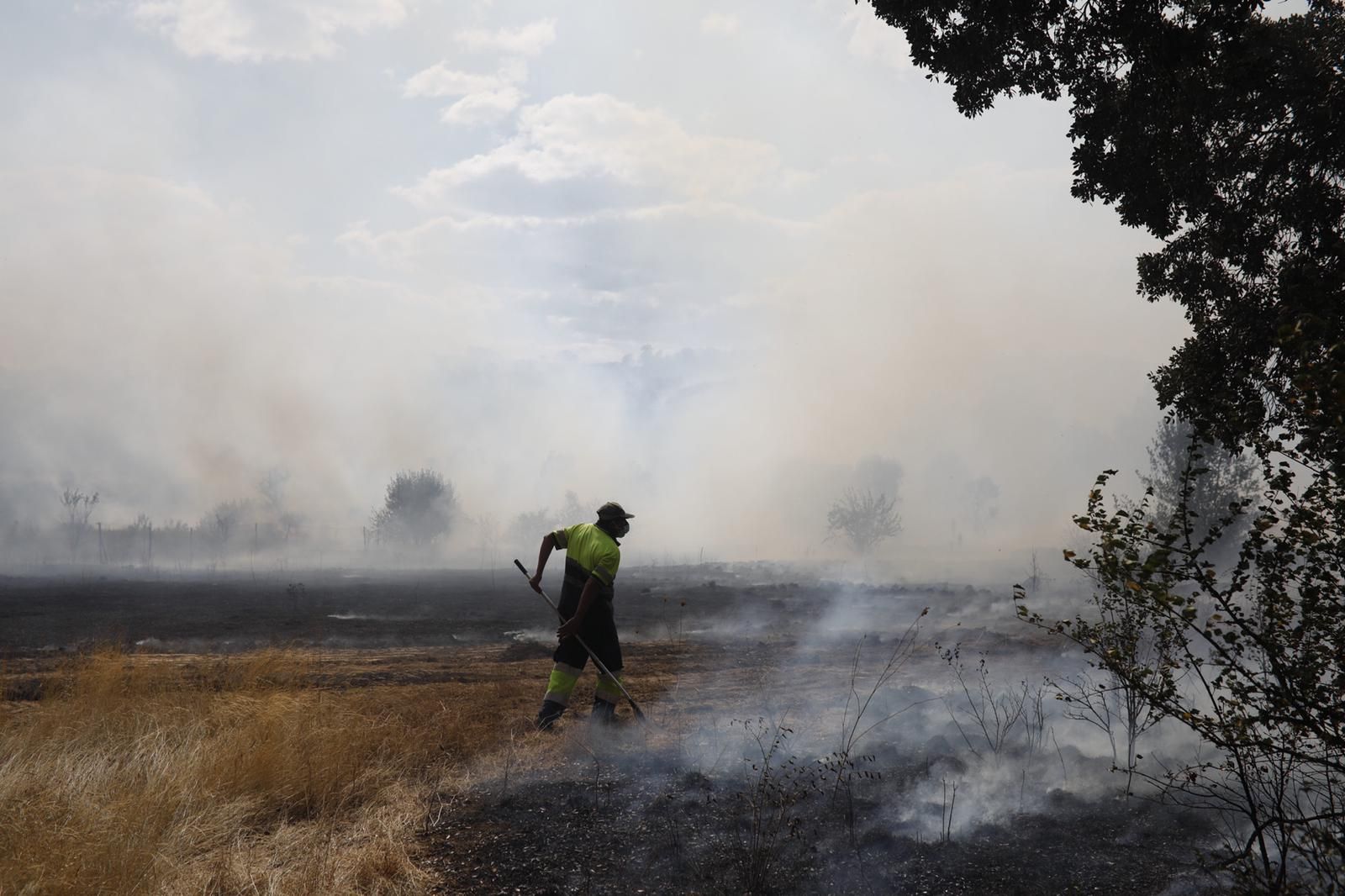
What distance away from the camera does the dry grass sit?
152 inches

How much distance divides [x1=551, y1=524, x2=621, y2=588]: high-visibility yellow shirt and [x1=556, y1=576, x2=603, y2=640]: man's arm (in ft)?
0.23

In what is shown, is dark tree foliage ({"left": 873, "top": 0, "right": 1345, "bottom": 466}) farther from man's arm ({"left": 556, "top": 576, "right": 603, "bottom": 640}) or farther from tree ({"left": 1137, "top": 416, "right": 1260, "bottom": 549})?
tree ({"left": 1137, "top": 416, "right": 1260, "bottom": 549})

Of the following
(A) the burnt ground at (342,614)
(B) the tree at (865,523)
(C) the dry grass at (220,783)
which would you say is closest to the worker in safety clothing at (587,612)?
(C) the dry grass at (220,783)

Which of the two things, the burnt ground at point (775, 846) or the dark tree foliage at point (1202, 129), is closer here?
the burnt ground at point (775, 846)

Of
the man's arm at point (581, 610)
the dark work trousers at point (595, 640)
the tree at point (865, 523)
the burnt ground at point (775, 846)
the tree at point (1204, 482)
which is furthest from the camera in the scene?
the tree at point (865, 523)

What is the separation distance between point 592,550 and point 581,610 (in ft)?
1.73

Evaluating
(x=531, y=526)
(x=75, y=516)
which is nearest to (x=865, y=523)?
(x=531, y=526)

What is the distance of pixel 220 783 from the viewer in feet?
16.3

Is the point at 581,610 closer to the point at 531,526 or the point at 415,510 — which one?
the point at 415,510

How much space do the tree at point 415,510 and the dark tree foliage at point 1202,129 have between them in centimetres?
7299

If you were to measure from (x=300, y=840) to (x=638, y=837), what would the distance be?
1.84 m

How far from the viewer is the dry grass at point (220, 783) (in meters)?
3.86

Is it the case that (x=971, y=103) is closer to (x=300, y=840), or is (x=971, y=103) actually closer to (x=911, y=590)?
(x=300, y=840)

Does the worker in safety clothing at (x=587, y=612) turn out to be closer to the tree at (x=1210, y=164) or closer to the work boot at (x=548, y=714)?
the work boot at (x=548, y=714)
